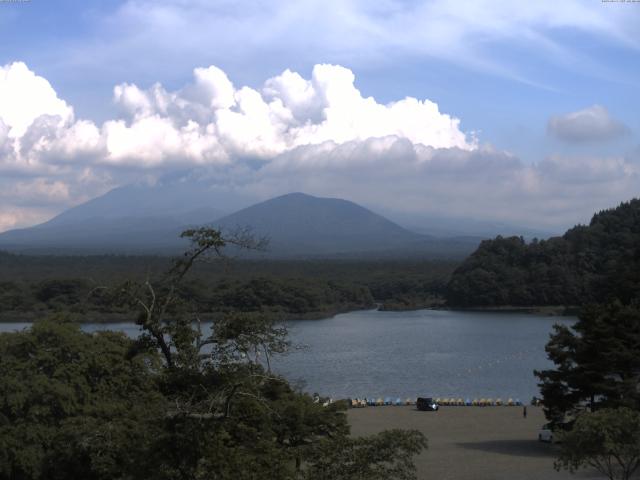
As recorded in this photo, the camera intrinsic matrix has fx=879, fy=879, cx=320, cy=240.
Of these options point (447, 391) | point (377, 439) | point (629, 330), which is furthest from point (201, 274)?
point (377, 439)

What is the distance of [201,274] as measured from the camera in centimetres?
6200

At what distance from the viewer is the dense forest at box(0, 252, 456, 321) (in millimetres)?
49625

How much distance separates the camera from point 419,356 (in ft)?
111

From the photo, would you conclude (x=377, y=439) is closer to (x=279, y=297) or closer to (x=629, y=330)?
(x=629, y=330)

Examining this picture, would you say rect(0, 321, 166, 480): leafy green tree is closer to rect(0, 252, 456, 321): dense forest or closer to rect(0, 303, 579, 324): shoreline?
rect(0, 252, 456, 321): dense forest

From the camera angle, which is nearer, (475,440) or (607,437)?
(607,437)

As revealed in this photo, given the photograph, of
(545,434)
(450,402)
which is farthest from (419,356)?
(545,434)

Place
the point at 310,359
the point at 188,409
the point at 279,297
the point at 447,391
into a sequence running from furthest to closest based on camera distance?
the point at 279,297 < the point at 310,359 < the point at 447,391 < the point at 188,409

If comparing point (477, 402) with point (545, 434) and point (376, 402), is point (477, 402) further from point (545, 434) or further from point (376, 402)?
point (545, 434)

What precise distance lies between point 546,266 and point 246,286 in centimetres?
2096

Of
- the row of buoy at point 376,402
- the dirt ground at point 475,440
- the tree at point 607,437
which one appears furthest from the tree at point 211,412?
the row of buoy at point 376,402

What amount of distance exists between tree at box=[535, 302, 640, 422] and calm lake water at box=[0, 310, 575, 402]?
464cm

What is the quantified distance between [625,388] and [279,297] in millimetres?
38276

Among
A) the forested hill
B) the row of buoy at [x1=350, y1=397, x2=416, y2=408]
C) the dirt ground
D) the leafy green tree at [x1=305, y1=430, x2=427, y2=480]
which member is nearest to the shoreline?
the forested hill
